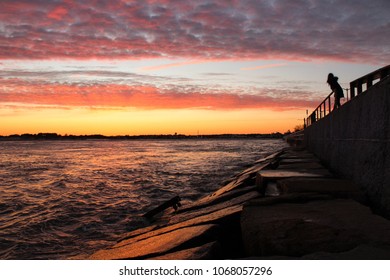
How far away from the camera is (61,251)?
5664mm

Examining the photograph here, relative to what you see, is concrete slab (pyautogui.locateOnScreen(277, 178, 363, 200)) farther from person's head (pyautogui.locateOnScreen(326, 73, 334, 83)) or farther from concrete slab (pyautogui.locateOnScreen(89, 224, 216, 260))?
person's head (pyautogui.locateOnScreen(326, 73, 334, 83))

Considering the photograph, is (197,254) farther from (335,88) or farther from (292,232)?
(335,88)

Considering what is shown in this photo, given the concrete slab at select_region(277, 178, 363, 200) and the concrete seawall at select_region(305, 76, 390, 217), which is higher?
the concrete seawall at select_region(305, 76, 390, 217)

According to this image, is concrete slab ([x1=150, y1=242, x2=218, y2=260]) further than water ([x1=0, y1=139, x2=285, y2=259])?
No

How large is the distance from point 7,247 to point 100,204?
380cm

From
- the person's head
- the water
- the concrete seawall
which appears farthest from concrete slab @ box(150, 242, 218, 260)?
the person's head

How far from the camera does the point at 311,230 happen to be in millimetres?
2836

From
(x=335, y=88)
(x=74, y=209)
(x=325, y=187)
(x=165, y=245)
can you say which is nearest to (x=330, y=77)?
(x=335, y=88)

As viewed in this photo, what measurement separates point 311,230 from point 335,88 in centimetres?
851

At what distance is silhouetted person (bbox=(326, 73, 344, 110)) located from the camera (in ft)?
31.9

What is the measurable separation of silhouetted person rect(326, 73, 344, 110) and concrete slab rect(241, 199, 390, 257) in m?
6.34

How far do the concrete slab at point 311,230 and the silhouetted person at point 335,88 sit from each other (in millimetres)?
6340

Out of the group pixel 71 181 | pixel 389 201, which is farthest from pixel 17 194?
pixel 389 201

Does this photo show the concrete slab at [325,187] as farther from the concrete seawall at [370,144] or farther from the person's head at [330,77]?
the person's head at [330,77]
